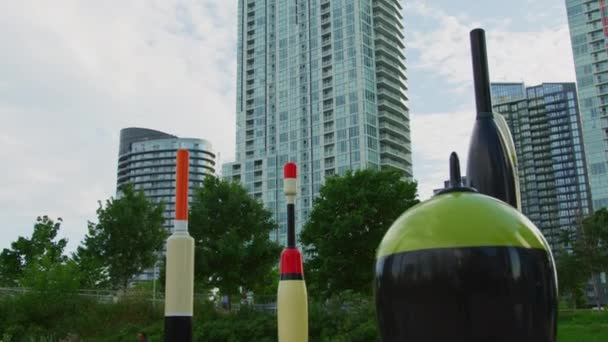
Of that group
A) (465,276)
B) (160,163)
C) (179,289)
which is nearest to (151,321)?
(179,289)

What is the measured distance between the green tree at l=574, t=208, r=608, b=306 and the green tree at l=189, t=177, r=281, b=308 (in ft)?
97.5

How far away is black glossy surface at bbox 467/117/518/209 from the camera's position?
12.9ft

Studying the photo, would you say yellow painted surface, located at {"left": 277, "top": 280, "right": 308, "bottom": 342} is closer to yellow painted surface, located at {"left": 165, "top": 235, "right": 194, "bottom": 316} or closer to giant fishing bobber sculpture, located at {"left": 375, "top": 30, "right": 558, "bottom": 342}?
yellow painted surface, located at {"left": 165, "top": 235, "right": 194, "bottom": 316}

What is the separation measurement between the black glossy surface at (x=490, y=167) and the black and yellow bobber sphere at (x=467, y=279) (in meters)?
1.23

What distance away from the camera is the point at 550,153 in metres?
142

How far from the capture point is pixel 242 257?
96.4 ft

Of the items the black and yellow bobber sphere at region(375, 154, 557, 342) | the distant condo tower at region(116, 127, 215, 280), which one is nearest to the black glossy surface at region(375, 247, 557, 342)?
the black and yellow bobber sphere at region(375, 154, 557, 342)

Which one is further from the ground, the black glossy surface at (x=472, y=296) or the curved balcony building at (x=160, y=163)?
the curved balcony building at (x=160, y=163)

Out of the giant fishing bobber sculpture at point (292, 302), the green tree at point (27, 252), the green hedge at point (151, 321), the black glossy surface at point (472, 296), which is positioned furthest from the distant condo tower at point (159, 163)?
the black glossy surface at point (472, 296)

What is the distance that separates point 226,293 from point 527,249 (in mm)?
28432

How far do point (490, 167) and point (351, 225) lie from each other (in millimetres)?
26680

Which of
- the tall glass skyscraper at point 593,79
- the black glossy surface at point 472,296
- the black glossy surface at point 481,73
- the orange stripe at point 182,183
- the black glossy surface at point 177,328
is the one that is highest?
the tall glass skyscraper at point 593,79

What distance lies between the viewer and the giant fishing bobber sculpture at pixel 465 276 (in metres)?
2.42

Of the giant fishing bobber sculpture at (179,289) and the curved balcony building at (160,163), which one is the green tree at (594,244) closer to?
the giant fishing bobber sculpture at (179,289)
